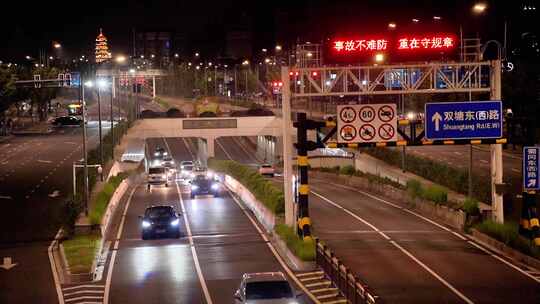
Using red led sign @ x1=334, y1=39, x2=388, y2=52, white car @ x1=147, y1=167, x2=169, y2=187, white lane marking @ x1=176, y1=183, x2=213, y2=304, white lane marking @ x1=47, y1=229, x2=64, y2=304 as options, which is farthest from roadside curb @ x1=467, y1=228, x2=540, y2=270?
white car @ x1=147, y1=167, x2=169, y2=187

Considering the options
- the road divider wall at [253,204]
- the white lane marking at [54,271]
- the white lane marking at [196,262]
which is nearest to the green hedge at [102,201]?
the white lane marking at [54,271]

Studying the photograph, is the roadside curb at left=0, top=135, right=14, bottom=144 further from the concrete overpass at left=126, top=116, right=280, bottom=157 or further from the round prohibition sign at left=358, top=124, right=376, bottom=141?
the round prohibition sign at left=358, top=124, right=376, bottom=141

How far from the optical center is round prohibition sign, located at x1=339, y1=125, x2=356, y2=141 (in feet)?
121

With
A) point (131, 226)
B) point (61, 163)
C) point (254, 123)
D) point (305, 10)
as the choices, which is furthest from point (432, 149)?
point (305, 10)

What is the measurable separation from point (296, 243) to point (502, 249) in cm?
822

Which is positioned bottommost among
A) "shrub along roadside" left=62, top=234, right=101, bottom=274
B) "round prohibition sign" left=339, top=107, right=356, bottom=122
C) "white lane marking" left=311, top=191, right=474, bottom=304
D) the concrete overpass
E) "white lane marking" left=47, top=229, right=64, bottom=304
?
"white lane marking" left=47, top=229, right=64, bottom=304

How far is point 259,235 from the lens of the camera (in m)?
41.8

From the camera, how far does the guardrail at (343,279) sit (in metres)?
21.7

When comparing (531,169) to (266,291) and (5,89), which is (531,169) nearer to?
(266,291)

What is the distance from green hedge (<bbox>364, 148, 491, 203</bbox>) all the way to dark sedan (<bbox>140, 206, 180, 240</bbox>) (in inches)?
668

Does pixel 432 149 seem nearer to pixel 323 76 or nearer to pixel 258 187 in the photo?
pixel 258 187

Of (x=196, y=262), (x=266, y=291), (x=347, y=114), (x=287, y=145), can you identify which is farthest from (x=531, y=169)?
(x=266, y=291)

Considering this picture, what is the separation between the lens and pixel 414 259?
112 ft

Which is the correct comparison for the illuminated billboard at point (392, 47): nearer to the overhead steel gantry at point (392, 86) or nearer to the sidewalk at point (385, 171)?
the overhead steel gantry at point (392, 86)
